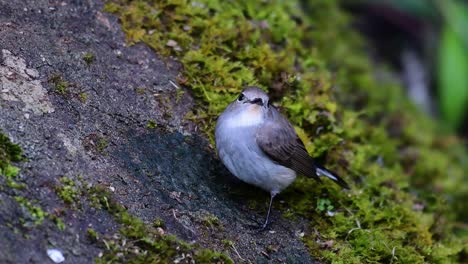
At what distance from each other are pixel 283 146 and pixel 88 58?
1.60 meters

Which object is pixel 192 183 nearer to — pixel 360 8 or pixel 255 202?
pixel 255 202

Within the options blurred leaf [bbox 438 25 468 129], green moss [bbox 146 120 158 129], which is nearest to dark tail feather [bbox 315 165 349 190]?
green moss [bbox 146 120 158 129]

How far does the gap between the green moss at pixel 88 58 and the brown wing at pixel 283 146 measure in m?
1.39

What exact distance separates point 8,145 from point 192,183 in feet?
4.39

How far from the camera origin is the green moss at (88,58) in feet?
16.9

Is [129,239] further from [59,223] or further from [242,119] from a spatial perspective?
[242,119]

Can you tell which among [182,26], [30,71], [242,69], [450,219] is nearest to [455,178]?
[450,219]

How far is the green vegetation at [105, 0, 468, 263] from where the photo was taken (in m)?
5.31

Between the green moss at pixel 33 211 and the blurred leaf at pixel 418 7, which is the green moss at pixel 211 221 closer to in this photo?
the green moss at pixel 33 211

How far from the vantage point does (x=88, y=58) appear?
5.17 metres

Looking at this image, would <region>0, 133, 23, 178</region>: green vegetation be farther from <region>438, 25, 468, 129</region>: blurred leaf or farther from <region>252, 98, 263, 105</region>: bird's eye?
<region>438, 25, 468, 129</region>: blurred leaf

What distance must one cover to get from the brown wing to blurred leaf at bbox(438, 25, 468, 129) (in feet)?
12.1

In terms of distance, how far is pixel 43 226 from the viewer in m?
3.84

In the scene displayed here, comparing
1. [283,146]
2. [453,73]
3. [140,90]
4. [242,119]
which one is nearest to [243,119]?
[242,119]
